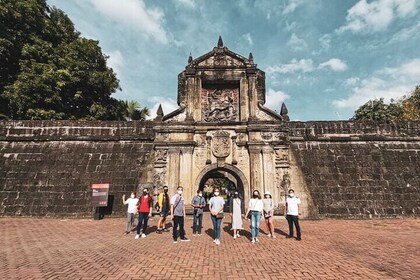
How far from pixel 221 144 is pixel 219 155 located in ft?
1.96

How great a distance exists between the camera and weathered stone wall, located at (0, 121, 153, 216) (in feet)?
43.6

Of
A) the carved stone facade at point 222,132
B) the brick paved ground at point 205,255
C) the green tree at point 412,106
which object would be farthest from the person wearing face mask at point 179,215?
the green tree at point 412,106

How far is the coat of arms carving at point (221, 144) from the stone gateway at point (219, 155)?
0.05 m

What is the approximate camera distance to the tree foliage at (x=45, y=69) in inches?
714

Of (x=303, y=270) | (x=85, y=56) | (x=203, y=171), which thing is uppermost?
(x=85, y=56)

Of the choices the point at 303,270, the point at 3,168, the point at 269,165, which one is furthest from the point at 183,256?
the point at 3,168

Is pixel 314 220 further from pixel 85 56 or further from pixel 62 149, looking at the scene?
pixel 85 56

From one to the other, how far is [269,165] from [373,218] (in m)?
5.55

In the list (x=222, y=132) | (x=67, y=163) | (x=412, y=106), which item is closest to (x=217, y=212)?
(x=222, y=132)

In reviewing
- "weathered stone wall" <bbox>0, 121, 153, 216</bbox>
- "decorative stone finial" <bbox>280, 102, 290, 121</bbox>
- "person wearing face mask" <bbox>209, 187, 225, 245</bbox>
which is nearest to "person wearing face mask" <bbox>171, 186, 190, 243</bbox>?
"person wearing face mask" <bbox>209, 187, 225, 245</bbox>

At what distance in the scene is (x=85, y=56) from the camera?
21.9 meters

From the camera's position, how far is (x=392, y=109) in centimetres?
3148

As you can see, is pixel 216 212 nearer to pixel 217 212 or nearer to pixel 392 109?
pixel 217 212

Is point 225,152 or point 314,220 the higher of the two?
point 225,152
